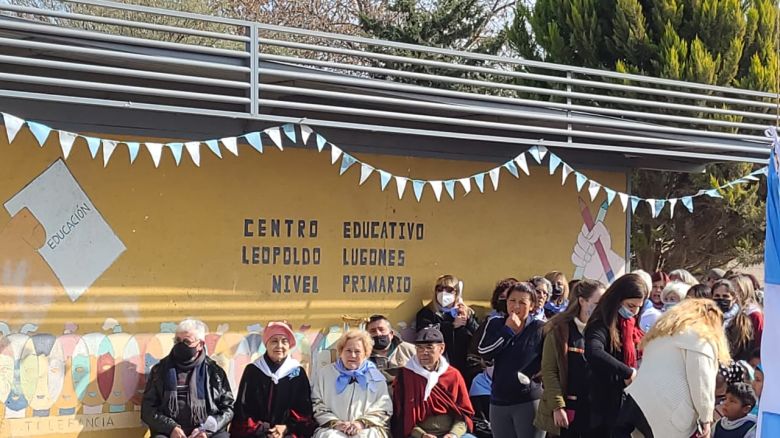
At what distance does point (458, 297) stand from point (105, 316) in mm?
3152

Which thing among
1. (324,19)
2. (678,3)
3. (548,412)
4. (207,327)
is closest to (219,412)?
(207,327)

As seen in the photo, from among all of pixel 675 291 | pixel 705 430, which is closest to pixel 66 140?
pixel 705 430

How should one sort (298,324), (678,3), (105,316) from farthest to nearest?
(678,3) < (298,324) < (105,316)

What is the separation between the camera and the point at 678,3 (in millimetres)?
15203

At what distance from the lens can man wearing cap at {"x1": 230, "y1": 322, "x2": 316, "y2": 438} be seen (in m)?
7.88

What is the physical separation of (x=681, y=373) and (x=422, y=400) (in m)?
2.06

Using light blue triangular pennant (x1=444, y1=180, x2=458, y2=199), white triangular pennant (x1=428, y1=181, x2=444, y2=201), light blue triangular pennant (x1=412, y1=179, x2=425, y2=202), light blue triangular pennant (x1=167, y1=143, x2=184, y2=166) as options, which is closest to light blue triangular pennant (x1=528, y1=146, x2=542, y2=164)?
light blue triangular pennant (x1=444, y1=180, x2=458, y2=199)

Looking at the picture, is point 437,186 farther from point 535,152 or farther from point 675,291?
point 675,291

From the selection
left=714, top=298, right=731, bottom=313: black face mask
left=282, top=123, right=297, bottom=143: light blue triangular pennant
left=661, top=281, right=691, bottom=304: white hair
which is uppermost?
left=282, top=123, right=297, bottom=143: light blue triangular pennant

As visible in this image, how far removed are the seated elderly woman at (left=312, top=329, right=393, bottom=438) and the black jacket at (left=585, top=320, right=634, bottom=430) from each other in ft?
5.14

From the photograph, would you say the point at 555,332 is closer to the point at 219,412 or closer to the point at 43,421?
the point at 219,412

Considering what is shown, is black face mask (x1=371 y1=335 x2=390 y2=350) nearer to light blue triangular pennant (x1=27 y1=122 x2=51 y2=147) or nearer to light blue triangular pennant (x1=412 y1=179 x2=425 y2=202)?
light blue triangular pennant (x1=412 y1=179 x2=425 y2=202)

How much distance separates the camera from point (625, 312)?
24.0 ft

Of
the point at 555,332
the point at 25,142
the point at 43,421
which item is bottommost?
the point at 43,421
